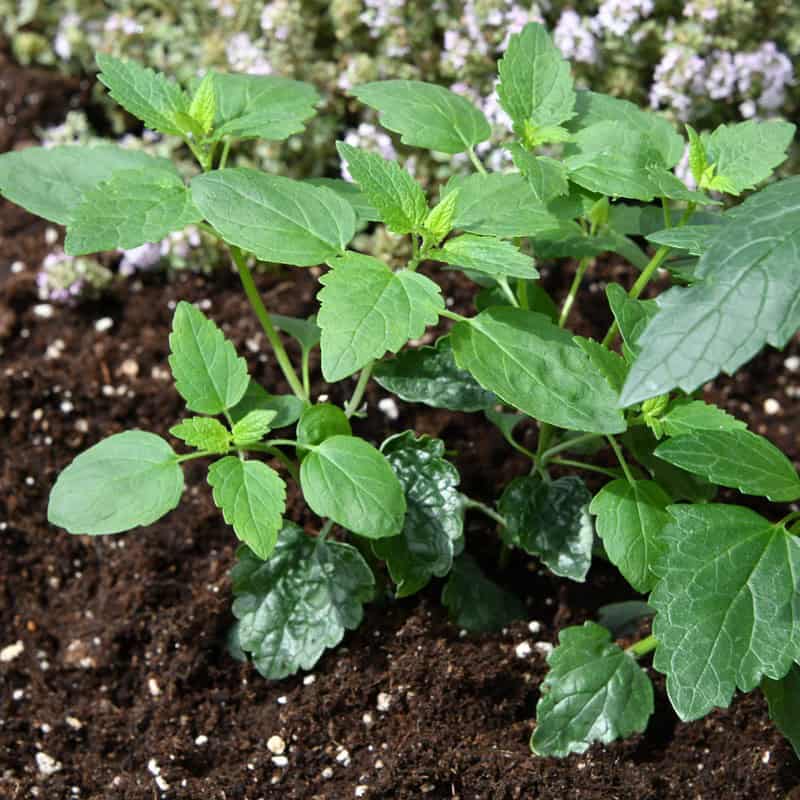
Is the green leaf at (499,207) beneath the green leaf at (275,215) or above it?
above

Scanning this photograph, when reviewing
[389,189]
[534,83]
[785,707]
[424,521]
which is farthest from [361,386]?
[785,707]

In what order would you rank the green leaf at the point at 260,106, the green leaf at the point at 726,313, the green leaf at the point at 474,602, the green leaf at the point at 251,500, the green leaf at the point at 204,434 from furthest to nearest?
the green leaf at the point at 474,602
the green leaf at the point at 260,106
the green leaf at the point at 204,434
the green leaf at the point at 251,500
the green leaf at the point at 726,313

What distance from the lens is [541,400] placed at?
155 centimetres

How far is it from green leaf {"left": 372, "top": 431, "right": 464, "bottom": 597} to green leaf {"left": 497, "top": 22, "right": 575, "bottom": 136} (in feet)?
1.81

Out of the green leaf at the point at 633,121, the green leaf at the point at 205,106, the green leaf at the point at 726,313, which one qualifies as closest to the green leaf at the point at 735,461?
the green leaf at the point at 726,313

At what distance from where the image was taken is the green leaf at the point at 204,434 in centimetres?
168

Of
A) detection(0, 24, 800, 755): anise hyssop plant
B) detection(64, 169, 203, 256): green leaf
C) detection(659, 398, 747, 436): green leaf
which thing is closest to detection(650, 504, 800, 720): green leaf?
detection(0, 24, 800, 755): anise hyssop plant

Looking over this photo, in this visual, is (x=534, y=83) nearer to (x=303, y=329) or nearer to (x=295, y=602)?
(x=303, y=329)

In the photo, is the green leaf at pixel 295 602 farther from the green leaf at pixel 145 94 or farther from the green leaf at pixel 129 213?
the green leaf at pixel 145 94

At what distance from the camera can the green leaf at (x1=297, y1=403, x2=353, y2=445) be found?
67.0 inches

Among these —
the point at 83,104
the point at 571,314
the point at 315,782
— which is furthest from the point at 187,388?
the point at 83,104

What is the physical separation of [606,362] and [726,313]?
298mm

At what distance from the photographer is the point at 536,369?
1582mm

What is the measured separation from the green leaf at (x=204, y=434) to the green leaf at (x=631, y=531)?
22.7 inches
